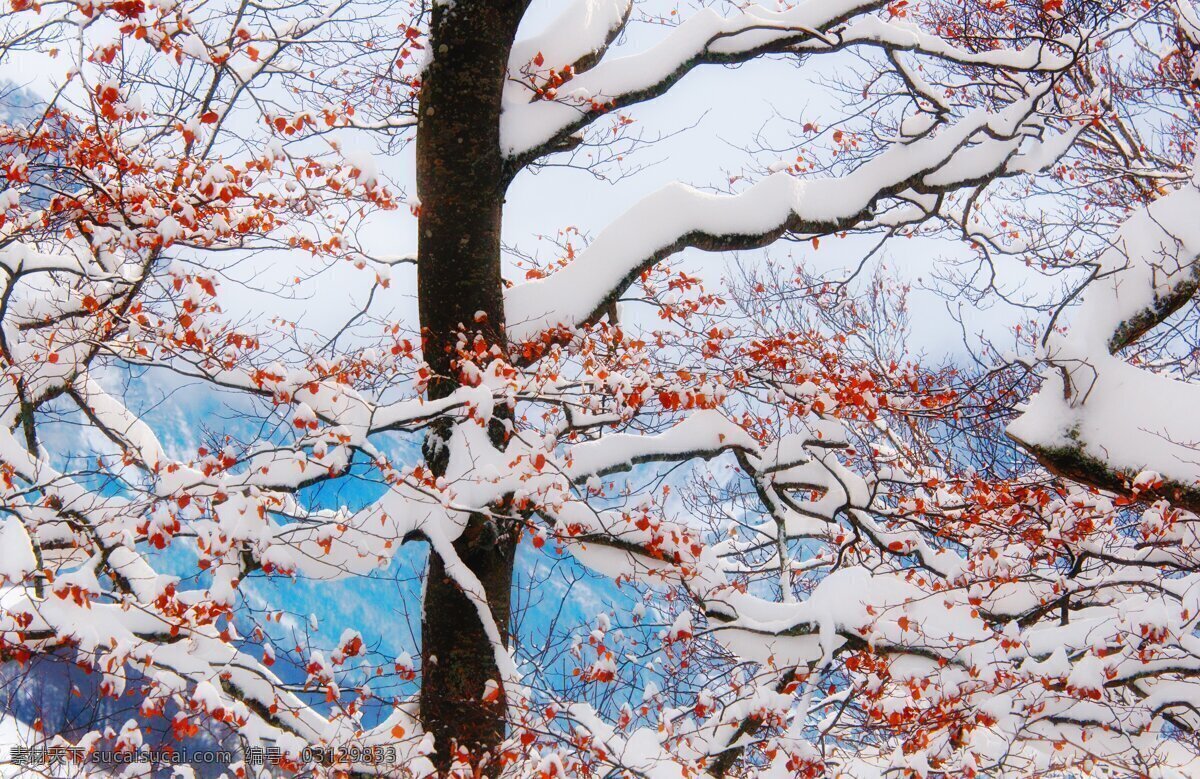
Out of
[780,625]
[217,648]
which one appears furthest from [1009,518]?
[217,648]

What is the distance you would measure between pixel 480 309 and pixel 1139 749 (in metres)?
6.41

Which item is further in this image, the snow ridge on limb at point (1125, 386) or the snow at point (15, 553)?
the snow ridge on limb at point (1125, 386)

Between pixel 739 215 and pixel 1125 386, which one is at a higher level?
pixel 739 215

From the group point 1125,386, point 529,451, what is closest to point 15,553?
point 529,451

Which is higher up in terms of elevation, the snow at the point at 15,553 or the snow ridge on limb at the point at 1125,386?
the snow ridge on limb at the point at 1125,386

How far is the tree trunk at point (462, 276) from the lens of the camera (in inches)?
216

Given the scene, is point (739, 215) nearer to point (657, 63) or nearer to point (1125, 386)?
point (657, 63)

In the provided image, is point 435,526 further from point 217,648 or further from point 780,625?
point 780,625

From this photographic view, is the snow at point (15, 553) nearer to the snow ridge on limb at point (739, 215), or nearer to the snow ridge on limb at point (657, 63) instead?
the snow ridge on limb at point (739, 215)

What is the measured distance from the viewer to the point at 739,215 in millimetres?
5758

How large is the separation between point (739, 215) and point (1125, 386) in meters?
2.82

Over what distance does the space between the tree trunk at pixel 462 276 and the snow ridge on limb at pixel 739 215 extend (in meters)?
0.47

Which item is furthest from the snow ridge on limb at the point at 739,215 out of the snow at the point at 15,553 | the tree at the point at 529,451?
the snow at the point at 15,553

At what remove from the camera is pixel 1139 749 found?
5.92 metres
